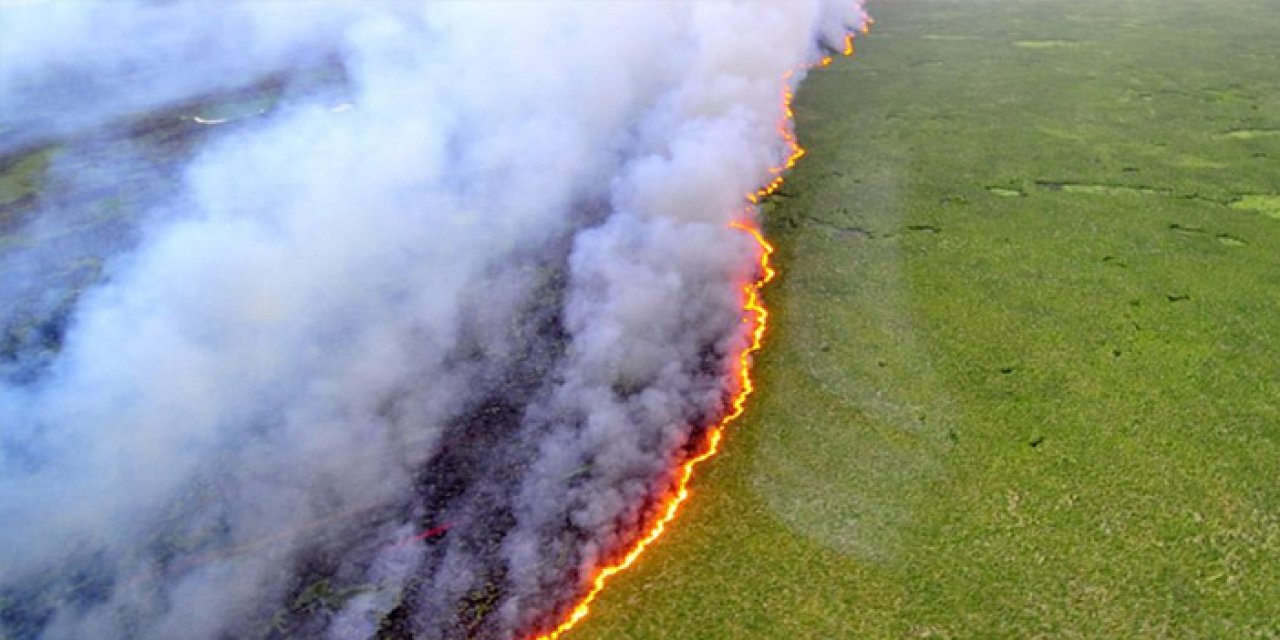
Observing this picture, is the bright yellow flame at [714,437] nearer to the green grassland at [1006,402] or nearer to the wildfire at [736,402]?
the wildfire at [736,402]

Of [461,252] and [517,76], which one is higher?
[517,76]

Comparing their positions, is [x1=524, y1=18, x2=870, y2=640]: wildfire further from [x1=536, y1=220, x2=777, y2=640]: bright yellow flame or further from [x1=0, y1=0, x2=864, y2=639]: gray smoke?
[x1=0, y1=0, x2=864, y2=639]: gray smoke

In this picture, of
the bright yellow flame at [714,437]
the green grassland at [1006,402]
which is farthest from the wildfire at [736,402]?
the green grassland at [1006,402]

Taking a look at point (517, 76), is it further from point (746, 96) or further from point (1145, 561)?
point (1145, 561)

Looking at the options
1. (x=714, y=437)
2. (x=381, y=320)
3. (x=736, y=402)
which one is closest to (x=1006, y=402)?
(x=736, y=402)

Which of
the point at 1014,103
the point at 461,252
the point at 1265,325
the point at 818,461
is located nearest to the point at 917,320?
the point at 818,461

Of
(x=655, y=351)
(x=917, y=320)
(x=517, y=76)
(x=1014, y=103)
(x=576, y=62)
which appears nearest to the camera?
(x=655, y=351)
